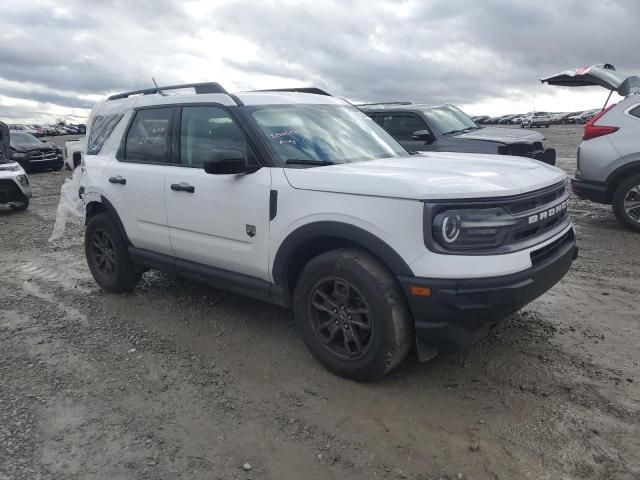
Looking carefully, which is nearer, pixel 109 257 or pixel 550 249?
pixel 550 249

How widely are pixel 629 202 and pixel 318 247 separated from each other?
571 cm

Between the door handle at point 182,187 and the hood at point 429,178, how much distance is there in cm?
95

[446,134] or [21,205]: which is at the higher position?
[446,134]

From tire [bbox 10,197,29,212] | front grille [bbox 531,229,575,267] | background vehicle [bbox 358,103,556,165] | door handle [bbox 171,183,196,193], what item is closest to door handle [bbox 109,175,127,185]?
door handle [bbox 171,183,196,193]

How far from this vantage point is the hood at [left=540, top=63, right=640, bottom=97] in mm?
7922

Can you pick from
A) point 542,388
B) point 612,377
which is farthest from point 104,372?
point 612,377

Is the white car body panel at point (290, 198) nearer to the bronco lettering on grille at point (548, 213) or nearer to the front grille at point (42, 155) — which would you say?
the bronco lettering on grille at point (548, 213)

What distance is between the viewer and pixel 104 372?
374 centimetres

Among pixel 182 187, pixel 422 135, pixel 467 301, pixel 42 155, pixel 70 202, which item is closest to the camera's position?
pixel 467 301

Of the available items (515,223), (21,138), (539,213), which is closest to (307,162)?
(515,223)

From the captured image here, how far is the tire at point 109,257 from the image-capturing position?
16.8 ft

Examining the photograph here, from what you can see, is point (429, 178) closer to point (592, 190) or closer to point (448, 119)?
point (592, 190)

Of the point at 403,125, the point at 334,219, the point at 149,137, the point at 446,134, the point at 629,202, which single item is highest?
the point at 403,125

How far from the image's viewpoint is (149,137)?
4.71 m
